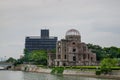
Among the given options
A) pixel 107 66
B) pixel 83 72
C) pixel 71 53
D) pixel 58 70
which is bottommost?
pixel 83 72

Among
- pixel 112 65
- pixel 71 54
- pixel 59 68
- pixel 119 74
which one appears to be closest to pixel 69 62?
pixel 71 54

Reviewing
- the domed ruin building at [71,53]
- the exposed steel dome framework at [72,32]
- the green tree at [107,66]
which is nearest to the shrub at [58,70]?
the domed ruin building at [71,53]

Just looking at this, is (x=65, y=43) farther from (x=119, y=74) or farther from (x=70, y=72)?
(x=119, y=74)

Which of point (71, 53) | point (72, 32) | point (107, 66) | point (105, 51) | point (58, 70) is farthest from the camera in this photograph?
point (105, 51)

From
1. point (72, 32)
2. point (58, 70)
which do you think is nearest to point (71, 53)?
point (72, 32)

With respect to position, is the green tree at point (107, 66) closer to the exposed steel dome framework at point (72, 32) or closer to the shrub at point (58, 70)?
the shrub at point (58, 70)

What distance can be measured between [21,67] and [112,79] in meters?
101

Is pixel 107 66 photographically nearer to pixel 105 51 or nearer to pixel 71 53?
pixel 71 53

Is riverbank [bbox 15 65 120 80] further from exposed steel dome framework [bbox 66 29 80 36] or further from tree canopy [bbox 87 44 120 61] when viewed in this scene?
tree canopy [bbox 87 44 120 61]

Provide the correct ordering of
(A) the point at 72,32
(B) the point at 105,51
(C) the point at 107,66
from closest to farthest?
1. (C) the point at 107,66
2. (A) the point at 72,32
3. (B) the point at 105,51

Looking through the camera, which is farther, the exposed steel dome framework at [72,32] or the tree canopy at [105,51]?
the tree canopy at [105,51]

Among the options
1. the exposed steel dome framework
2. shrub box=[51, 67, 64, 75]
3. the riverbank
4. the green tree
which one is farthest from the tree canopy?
the green tree

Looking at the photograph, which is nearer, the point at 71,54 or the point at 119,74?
the point at 119,74

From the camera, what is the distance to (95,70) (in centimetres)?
10906
